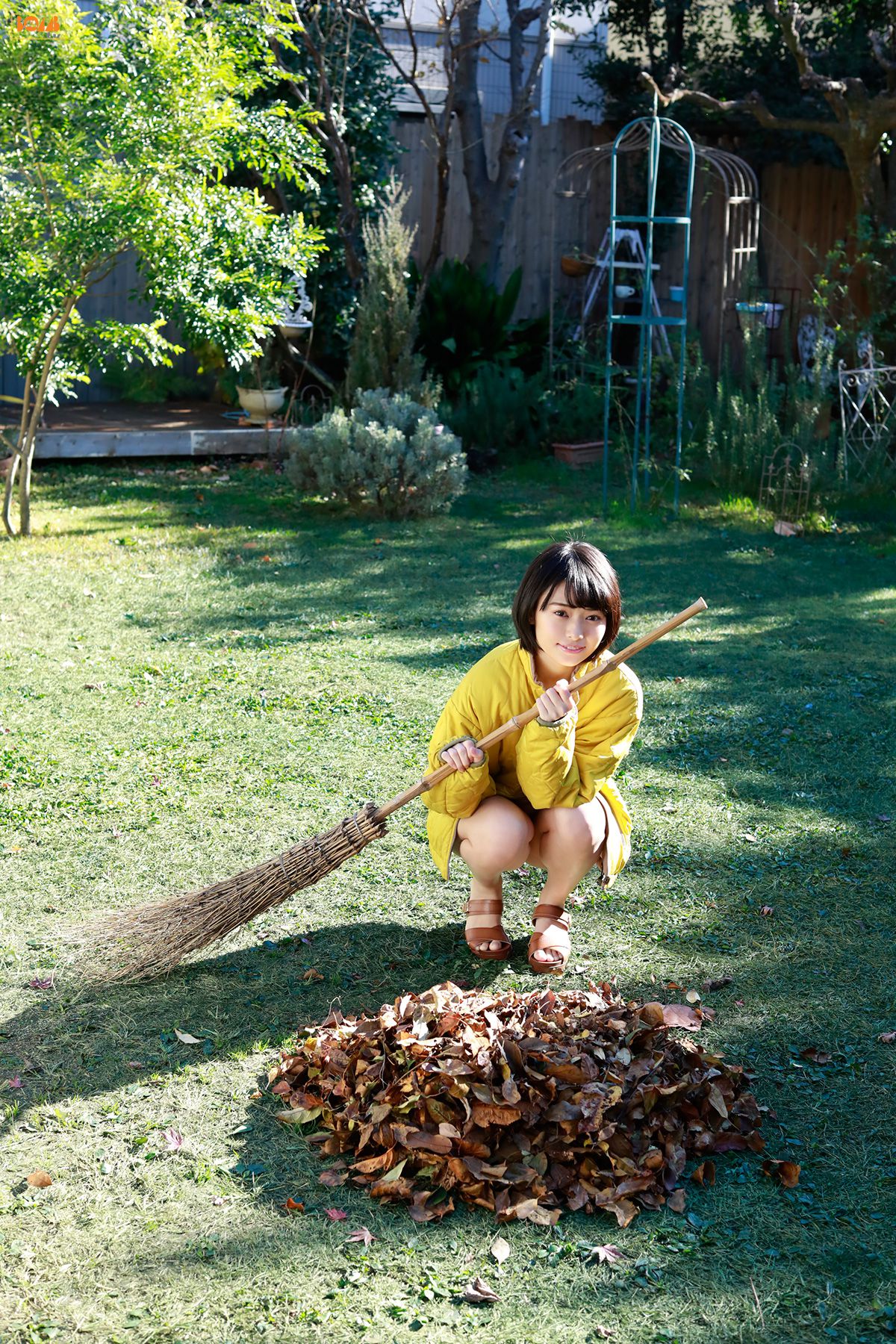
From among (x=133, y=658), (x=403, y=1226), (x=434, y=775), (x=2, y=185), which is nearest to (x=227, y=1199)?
(x=403, y=1226)

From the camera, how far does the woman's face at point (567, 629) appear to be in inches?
A: 111

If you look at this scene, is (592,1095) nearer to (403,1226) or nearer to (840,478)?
(403,1226)

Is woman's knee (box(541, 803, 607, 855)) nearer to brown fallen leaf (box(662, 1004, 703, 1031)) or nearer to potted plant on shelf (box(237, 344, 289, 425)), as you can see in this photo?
brown fallen leaf (box(662, 1004, 703, 1031))

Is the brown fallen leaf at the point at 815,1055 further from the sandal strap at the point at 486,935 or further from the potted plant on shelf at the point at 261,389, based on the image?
the potted plant on shelf at the point at 261,389

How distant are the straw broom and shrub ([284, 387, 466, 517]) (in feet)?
17.3

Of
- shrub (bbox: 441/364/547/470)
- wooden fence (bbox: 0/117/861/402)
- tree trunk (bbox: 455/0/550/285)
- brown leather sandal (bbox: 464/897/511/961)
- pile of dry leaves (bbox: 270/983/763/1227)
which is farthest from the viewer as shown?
wooden fence (bbox: 0/117/861/402)

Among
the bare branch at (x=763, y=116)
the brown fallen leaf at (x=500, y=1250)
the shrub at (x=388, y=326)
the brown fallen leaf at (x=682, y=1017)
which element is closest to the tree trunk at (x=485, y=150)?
the bare branch at (x=763, y=116)

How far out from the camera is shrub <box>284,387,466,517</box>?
8102mm

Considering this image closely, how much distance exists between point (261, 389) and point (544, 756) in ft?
26.5

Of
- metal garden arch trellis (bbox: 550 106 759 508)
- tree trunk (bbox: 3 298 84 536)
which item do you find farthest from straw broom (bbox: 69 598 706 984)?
metal garden arch trellis (bbox: 550 106 759 508)

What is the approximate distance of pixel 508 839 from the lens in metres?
3.00

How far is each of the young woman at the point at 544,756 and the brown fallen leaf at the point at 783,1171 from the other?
802 mm

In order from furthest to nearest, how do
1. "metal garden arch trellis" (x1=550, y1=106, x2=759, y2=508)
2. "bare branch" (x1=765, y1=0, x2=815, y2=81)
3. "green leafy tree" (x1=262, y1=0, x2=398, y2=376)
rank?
"metal garden arch trellis" (x1=550, y1=106, x2=759, y2=508)
"green leafy tree" (x1=262, y1=0, x2=398, y2=376)
"bare branch" (x1=765, y1=0, x2=815, y2=81)

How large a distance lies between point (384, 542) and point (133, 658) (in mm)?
2658
